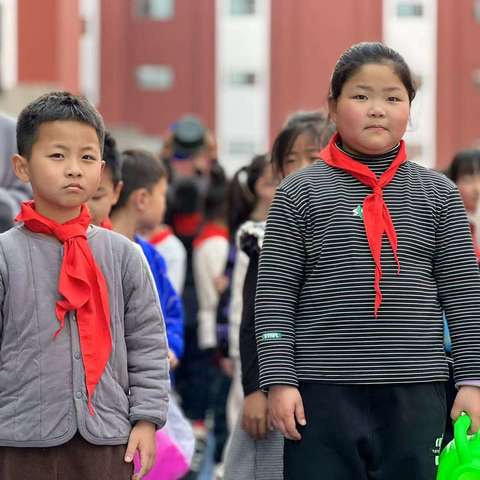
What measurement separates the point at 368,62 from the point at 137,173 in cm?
170

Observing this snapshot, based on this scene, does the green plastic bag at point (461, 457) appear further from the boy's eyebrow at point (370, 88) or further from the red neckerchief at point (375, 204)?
the boy's eyebrow at point (370, 88)

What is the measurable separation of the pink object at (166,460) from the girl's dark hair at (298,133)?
3.62 ft

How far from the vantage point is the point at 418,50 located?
126 feet

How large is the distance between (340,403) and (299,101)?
34701 mm

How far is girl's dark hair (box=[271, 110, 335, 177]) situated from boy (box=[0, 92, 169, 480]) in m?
1.29

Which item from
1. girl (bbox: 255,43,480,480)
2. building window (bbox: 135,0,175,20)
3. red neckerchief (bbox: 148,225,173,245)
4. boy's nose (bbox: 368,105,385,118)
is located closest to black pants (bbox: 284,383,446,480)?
girl (bbox: 255,43,480,480)

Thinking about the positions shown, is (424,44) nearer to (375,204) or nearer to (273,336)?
(375,204)

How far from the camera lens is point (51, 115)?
12.2ft

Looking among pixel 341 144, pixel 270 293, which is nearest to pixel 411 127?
pixel 341 144

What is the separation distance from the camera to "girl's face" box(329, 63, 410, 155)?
3.88m

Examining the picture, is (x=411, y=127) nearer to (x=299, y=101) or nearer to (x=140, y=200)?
(x=140, y=200)

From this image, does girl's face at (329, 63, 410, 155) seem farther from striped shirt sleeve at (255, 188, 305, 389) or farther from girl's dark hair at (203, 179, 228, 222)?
girl's dark hair at (203, 179, 228, 222)

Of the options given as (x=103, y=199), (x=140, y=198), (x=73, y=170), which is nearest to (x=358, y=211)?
(x=73, y=170)

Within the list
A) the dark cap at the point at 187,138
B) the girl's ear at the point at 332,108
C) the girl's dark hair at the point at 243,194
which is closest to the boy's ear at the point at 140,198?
the girl's dark hair at the point at 243,194
